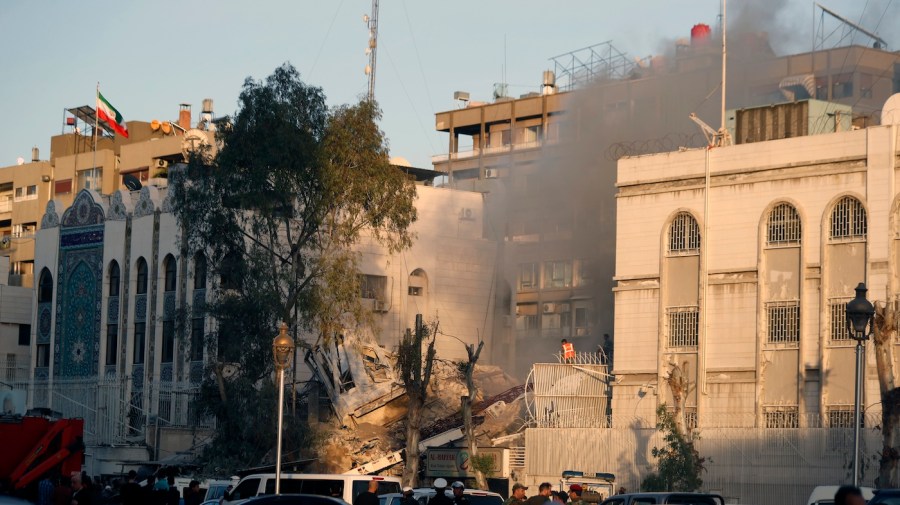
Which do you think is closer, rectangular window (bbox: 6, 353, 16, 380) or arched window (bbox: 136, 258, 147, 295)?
arched window (bbox: 136, 258, 147, 295)

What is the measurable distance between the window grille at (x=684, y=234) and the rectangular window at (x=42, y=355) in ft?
109

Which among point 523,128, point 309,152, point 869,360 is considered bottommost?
point 869,360

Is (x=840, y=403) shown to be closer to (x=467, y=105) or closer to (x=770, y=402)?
(x=770, y=402)

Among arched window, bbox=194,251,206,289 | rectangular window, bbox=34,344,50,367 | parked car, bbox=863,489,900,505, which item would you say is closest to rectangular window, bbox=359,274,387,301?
arched window, bbox=194,251,206,289

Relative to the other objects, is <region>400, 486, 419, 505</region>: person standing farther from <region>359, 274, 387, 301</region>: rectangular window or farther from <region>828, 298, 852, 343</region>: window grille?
<region>359, 274, 387, 301</region>: rectangular window

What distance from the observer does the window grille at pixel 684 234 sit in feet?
160

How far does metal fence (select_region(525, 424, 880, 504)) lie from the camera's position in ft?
133

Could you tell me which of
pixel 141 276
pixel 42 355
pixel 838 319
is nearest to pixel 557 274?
pixel 141 276

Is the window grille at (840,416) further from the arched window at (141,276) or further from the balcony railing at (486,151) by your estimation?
the balcony railing at (486,151)

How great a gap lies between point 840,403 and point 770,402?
257 cm

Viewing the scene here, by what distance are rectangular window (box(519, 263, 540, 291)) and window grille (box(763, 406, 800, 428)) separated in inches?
1171

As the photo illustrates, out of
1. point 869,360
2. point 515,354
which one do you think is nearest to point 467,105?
point 515,354

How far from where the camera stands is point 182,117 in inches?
3698

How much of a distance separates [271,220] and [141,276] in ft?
64.4
